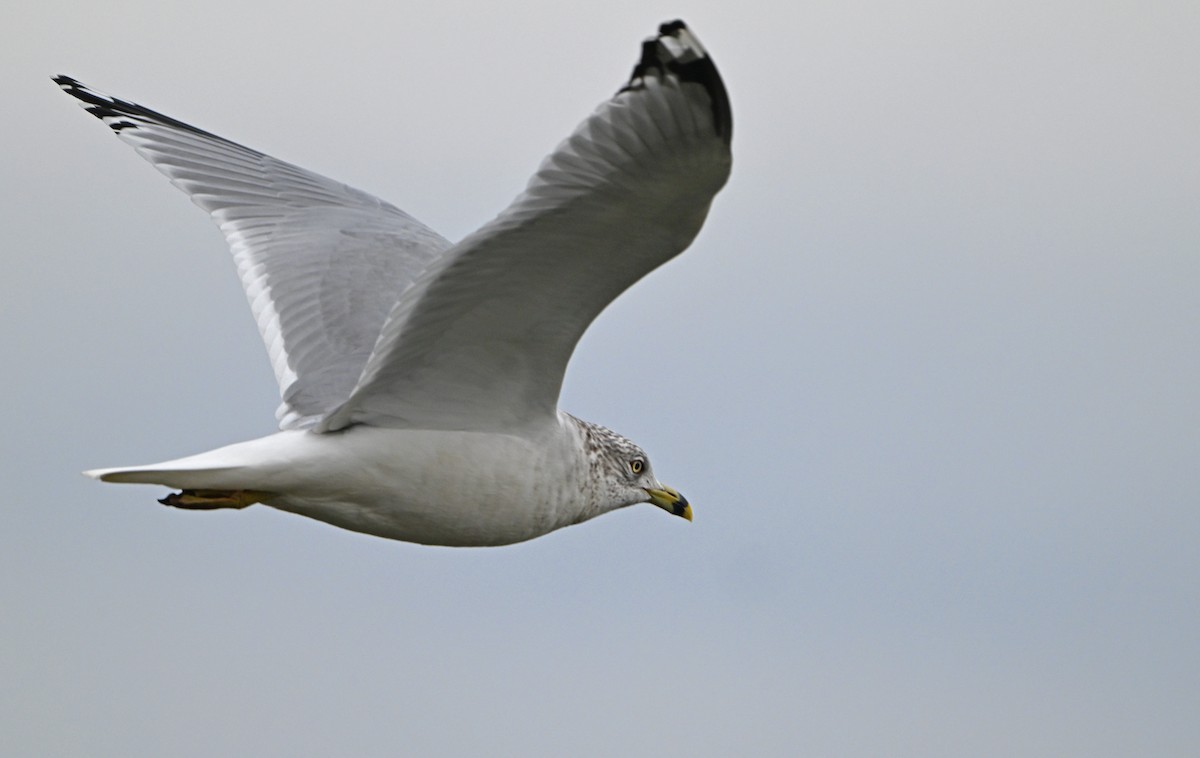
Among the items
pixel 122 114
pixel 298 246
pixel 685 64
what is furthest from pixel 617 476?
pixel 122 114

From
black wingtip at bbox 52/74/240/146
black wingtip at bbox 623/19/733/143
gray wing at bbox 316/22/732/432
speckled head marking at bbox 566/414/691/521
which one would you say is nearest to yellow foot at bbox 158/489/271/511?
gray wing at bbox 316/22/732/432

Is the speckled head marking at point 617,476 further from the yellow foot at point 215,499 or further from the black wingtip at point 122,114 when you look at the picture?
the black wingtip at point 122,114

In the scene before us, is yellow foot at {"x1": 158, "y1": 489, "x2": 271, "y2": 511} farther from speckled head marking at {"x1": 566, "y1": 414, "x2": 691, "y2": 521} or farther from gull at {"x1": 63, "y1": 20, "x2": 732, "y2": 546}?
speckled head marking at {"x1": 566, "y1": 414, "x2": 691, "y2": 521}

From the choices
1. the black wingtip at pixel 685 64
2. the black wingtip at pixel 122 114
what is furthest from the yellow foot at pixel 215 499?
the black wingtip at pixel 122 114

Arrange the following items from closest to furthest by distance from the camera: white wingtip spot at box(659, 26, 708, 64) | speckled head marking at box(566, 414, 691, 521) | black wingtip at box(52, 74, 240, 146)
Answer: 1. white wingtip spot at box(659, 26, 708, 64)
2. speckled head marking at box(566, 414, 691, 521)
3. black wingtip at box(52, 74, 240, 146)

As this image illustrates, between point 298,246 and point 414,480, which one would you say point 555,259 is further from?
point 298,246

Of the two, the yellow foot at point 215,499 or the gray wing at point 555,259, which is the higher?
the gray wing at point 555,259

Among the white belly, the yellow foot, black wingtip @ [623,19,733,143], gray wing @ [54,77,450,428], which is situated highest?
black wingtip @ [623,19,733,143]
